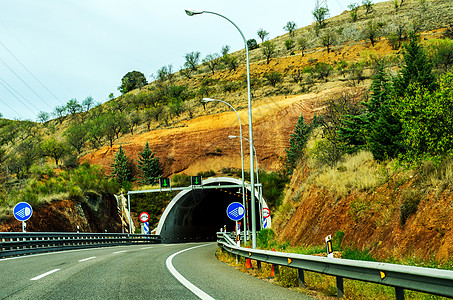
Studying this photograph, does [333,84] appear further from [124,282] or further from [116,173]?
[124,282]

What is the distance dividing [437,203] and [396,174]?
4.20 metres

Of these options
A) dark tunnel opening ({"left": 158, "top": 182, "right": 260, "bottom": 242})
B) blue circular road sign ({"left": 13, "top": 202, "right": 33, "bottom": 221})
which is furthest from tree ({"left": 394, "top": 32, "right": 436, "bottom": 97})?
dark tunnel opening ({"left": 158, "top": 182, "right": 260, "bottom": 242})

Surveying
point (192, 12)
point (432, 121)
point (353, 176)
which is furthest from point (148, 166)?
point (432, 121)

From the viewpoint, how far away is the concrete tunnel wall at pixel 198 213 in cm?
4762

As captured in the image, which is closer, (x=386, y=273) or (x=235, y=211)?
(x=386, y=273)

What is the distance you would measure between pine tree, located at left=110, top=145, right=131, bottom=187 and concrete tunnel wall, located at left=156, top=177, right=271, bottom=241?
528 inches

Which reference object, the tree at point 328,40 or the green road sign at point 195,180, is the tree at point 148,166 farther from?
the tree at point 328,40

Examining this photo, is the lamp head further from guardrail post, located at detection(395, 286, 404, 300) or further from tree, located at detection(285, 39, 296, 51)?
tree, located at detection(285, 39, 296, 51)

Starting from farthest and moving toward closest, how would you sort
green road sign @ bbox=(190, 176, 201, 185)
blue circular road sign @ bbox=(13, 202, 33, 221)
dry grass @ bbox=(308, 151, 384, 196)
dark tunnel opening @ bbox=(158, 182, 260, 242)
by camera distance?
dark tunnel opening @ bbox=(158, 182, 260, 242)
green road sign @ bbox=(190, 176, 201, 185)
blue circular road sign @ bbox=(13, 202, 33, 221)
dry grass @ bbox=(308, 151, 384, 196)

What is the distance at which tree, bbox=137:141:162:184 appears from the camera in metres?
64.2

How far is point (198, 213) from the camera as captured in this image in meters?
61.2

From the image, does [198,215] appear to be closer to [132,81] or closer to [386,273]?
[386,273]

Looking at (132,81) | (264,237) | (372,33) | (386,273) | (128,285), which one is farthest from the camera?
(132,81)

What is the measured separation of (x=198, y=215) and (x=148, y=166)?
1136cm
